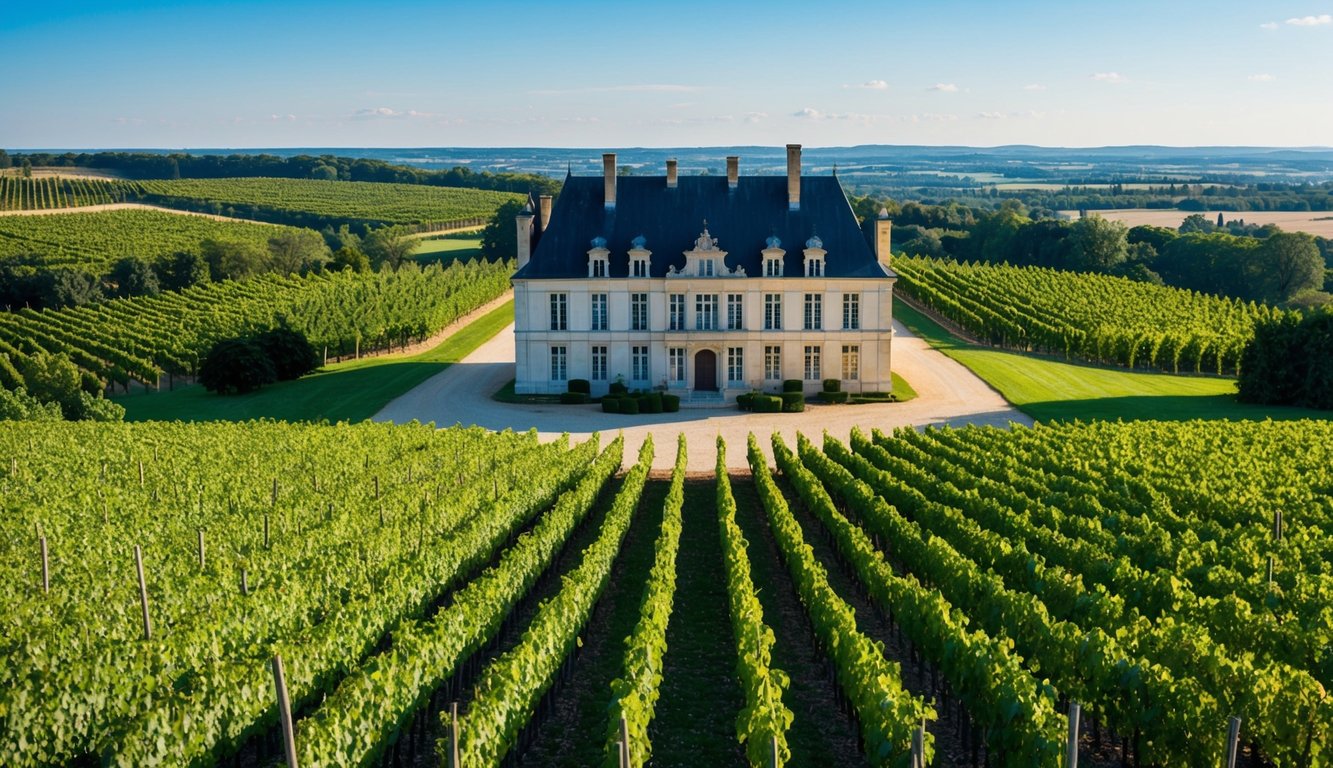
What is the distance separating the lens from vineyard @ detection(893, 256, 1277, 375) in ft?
196

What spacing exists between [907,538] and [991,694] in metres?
8.73

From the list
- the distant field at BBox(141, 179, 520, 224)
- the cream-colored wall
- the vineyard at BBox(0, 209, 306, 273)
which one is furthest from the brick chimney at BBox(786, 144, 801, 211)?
the distant field at BBox(141, 179, 520, 224)

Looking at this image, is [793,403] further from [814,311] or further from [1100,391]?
[1100,391]

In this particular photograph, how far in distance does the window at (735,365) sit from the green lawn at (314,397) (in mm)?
13616

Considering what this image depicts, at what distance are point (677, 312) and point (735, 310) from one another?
2363 millimetres

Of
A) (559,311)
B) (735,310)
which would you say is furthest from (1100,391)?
(559,311)

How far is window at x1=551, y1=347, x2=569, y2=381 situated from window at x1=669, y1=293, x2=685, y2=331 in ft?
14.9

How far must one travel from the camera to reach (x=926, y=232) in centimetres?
12988

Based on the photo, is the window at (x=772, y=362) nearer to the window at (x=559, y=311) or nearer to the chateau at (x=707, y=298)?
the chateau at (x=707, y=298)

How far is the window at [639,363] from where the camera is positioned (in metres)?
49.1

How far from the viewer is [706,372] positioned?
49500 mm

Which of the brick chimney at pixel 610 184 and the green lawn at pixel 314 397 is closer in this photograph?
the green lawn at pixel 314 397

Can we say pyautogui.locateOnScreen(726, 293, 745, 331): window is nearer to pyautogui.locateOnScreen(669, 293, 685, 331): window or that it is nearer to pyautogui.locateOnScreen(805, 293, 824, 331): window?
pyautogui.locateOnScreen(669, 293, 685, 331): window

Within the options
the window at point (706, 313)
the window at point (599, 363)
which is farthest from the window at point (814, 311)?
the window at point (599, 363)
